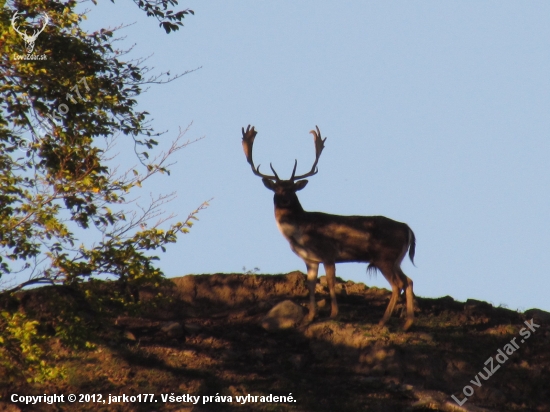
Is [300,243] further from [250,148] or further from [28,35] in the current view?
[28,35]

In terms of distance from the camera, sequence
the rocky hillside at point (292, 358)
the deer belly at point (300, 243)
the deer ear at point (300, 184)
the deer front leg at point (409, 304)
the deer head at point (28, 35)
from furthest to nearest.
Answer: the deer ear at point (300, 184)
the deer belly at point (300, 243)
the deer front leg at point (409, 304)
the rocky hillside at point (292, 358)
the deer head at point (28, 35)

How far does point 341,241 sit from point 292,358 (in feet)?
7.64

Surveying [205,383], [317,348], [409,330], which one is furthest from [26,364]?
[409,330]

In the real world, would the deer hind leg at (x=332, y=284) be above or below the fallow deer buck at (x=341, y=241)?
below

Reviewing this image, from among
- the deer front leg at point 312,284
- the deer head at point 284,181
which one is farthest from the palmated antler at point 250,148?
the deer front leg at point 312,284

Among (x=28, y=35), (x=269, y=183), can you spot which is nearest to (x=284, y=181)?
(x=269, y=183)

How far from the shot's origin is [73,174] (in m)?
9.75

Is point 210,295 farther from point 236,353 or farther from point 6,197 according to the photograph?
point 6,197

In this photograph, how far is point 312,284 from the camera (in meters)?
13.3

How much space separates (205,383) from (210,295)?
9.73 ft

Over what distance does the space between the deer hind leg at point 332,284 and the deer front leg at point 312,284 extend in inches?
7.8

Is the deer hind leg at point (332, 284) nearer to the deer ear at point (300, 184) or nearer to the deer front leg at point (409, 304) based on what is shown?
the deer front leg at point (409, 304)

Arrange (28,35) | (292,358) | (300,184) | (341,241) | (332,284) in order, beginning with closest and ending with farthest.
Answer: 1. (28,35)
2. (292,358)
3. (332,284)
4. (341,241)
5. (300,184)

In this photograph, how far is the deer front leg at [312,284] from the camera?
13.0m
